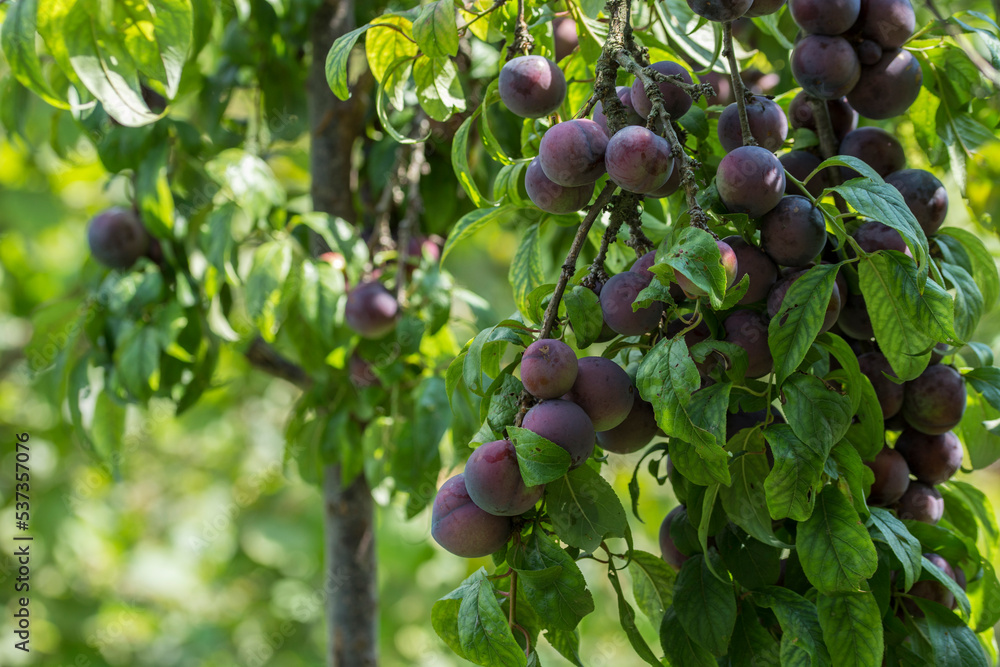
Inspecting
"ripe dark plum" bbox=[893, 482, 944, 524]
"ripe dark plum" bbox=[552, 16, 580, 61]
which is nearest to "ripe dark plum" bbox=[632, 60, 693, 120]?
"ripe dark plum" bbox=[893, 482, 944, 524]

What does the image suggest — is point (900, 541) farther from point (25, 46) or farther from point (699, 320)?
point (25, 46)

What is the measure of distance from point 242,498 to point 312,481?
57.0 inches

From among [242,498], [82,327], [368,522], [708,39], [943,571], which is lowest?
[242,498]

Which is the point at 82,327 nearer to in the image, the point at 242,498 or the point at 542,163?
the point at 542,163

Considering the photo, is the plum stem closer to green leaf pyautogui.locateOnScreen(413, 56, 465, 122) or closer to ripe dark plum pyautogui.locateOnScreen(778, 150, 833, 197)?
ripe dark plum pyautogui.locateOnScreen(778, 150, 833, 197)

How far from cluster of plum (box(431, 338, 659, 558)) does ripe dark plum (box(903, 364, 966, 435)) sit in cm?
24

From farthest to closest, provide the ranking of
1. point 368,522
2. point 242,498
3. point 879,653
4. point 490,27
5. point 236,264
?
point 242,498, point 368,522, point 236,264, point 490,27, point 879,653

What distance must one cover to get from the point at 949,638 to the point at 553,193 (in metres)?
0.38

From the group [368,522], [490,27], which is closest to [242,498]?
[368,522]

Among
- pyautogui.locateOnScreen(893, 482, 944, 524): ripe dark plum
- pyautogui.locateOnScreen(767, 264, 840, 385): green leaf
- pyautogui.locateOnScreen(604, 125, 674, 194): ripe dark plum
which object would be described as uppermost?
pyautogui.locateOnScreen(604, 125, 674, 194): ripe dark plum

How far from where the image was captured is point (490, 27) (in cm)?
59

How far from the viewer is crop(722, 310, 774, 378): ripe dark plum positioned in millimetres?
469

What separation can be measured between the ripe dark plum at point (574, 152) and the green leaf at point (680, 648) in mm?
280

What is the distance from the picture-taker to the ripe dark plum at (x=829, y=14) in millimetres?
564
